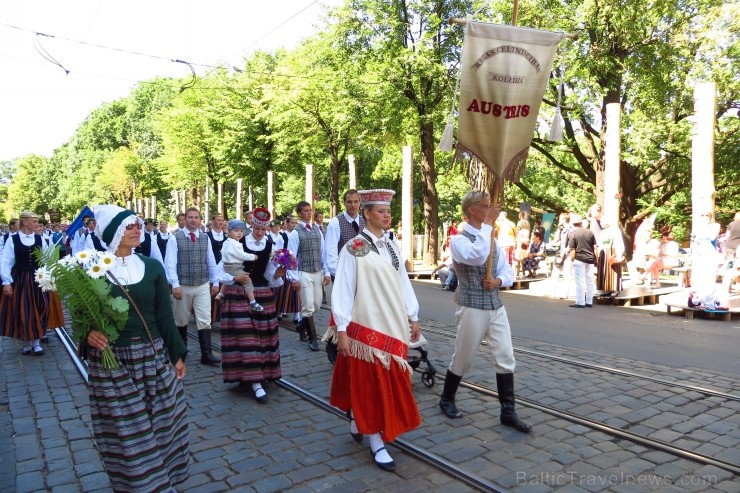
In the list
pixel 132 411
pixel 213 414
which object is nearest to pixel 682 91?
pixel 213 414

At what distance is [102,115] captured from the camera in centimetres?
7312

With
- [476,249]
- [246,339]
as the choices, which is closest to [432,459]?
[476,249]

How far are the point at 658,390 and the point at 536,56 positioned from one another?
3527 mm

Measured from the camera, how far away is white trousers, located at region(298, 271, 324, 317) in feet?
26.3

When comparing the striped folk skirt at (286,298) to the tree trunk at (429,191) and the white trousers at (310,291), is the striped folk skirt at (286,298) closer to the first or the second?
the white trousers at (310,291)

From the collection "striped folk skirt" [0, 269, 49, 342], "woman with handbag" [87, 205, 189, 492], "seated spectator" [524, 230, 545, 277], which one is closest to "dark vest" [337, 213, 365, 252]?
"woman with handbag" [87, 205, 189, 492]

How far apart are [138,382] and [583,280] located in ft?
34.9

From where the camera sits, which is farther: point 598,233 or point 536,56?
point 598,233

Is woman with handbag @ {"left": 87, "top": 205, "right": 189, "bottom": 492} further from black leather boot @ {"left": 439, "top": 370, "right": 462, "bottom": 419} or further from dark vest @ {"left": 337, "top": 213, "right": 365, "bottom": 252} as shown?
dark vest @ {"left": 337, "top": 213, "right": 365, "bottom": 252}

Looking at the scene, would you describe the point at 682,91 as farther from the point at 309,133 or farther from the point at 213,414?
the point at 213,414

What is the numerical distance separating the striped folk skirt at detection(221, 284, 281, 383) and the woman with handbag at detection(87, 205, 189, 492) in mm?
2219

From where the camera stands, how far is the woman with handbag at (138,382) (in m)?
3.30

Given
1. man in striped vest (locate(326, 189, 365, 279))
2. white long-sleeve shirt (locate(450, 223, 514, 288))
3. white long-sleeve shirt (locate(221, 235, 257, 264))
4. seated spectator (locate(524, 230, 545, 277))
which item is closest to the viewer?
white long-sleeve shirt (locate(450, 223, 514, 288))
